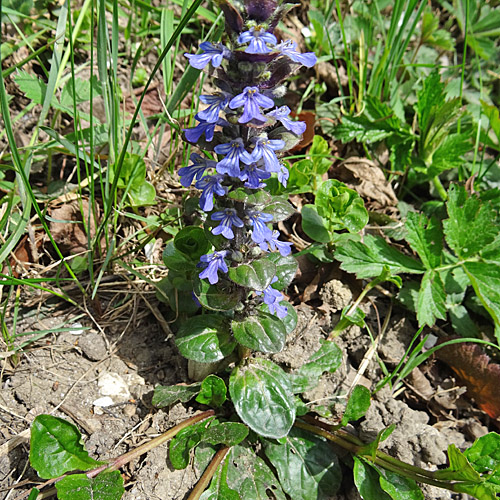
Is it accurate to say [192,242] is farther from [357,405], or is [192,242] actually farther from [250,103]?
[357,405]

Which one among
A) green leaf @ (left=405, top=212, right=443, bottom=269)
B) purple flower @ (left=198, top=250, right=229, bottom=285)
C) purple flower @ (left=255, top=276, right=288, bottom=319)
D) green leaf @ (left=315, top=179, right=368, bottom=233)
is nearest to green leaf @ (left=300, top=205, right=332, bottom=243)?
green leaf @ (left=315, top=179, right=368, bottom=233)

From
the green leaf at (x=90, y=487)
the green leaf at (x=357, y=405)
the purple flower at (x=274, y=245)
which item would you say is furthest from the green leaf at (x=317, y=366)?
the green leaf at (x=90, y=487)

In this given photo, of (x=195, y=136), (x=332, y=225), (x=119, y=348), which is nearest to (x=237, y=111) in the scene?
(x=195, y=136)

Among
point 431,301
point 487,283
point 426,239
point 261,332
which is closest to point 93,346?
point 261,332

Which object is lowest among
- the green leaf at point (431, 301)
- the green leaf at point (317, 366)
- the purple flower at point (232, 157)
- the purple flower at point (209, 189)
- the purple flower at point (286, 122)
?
the green leaf at point (317, 366)

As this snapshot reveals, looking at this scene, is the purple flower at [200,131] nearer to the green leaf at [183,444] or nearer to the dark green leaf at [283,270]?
the dark green leaf at [283,270]

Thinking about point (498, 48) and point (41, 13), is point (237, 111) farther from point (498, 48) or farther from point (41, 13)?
point (498, 48)

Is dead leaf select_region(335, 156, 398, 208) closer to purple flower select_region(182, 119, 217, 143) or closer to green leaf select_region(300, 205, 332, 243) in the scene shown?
green leaf select_region(300, 205, 332, 243)

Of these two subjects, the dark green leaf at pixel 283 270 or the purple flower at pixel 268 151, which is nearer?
the purple flower at pixel 268 151
